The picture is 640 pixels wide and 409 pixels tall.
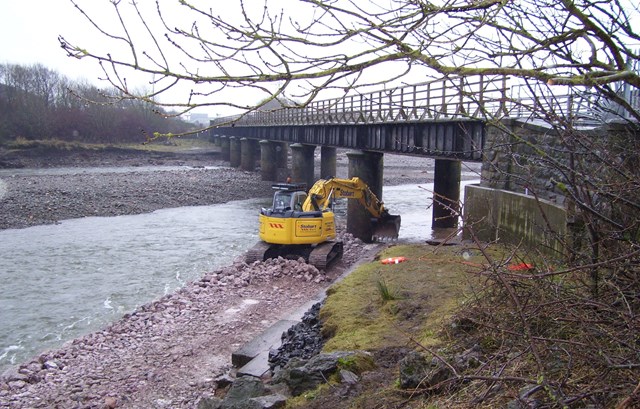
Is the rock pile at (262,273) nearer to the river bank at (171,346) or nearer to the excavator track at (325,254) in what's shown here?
the river bank at (171,346)

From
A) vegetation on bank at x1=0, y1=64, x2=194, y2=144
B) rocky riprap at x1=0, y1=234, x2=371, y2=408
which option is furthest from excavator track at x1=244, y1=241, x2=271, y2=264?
vegetation on bank at x1=0, y1=64, x2=194, y2=144

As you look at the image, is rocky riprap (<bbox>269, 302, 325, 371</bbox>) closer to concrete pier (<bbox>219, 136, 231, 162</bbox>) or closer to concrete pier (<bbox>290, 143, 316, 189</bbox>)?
concrete pier (<bbox>290, 143, 316, 189</bbox>)

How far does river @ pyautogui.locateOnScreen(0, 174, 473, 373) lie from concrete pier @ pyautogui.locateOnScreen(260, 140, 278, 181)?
20.1 metres

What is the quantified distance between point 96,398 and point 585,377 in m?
7.88

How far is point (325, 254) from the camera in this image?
1844 cm

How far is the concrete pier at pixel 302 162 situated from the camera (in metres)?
45.4

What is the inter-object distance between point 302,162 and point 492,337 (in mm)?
39882

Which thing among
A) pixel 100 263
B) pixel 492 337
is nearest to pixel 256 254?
pixel 100 263

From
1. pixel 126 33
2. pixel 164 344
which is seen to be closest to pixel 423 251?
pixel 164 344

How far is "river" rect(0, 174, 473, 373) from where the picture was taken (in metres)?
14.2

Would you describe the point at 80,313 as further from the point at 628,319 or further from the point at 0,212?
the point at 0,212

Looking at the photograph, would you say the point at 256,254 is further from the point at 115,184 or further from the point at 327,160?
the point at 115,184

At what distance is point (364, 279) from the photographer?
1333 cm

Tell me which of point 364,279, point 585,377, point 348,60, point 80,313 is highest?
point 348,60
